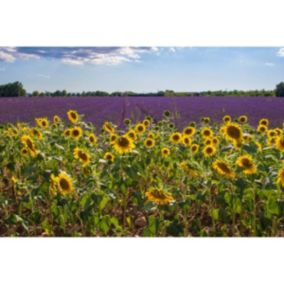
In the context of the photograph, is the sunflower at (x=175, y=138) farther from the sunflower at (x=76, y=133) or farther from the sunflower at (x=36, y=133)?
the sunflower at (x=36, y=133)

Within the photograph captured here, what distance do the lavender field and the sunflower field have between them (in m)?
0.16

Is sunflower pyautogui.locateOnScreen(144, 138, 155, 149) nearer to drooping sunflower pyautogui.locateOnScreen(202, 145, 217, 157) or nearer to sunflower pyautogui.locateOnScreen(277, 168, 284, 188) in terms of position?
drooping sunflower pyautogui.locateOnScreen(202, 145, 217, 157)

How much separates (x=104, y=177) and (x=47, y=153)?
42 centimetres

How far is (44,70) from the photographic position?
3.24 metres

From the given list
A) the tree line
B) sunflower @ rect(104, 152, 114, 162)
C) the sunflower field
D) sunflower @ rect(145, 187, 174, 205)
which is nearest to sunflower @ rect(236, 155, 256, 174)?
the sunflower field

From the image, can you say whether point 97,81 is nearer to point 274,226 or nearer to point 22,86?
point 22,86

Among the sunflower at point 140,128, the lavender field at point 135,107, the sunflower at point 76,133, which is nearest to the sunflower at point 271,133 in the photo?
the lavender field at point 135,107

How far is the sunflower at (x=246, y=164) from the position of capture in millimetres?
2770

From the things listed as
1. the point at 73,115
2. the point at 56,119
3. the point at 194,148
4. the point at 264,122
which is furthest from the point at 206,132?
the point at 56,119

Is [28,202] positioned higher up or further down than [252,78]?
further down

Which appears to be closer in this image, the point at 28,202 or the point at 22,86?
the point at 28,202
